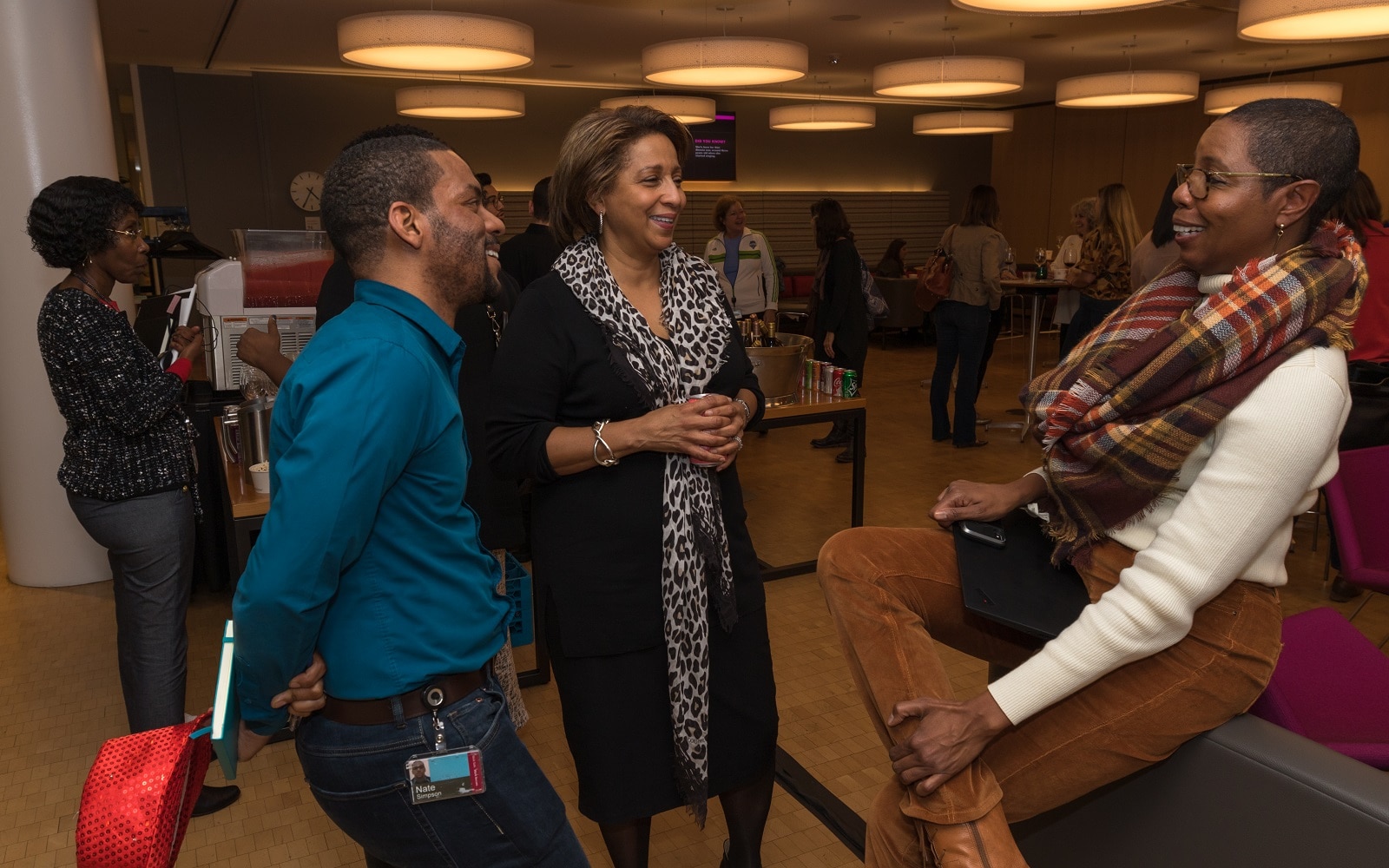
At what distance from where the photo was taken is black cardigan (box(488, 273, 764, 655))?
1.87 metres

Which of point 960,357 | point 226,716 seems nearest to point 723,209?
point 960,357

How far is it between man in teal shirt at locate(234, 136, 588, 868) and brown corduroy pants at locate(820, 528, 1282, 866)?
545 mm

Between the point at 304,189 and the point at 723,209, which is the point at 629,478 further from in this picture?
the point at 304,189

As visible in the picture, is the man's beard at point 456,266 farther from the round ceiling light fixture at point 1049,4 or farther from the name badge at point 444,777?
the round ceiling light fixture at point 1049,4

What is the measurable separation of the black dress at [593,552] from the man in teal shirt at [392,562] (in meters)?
0.43

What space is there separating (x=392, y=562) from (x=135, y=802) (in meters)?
0.39

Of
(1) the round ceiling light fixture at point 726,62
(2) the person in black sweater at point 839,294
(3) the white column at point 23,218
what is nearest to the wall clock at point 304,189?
(1) the round ceiling light fixture at point 726,62

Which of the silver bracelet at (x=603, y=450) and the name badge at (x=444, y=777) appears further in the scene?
the silver bracelet at (x=603, y=450)

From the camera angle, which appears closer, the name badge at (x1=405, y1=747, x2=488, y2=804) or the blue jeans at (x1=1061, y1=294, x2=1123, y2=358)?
the name badge at (x1=405, y1=747, x2=488, y2=804)

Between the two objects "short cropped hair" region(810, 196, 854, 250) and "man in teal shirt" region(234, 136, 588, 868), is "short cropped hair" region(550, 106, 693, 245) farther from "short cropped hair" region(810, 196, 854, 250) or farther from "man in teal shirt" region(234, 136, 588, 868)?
"short cropped hair" region(810, 196, 854, 250)

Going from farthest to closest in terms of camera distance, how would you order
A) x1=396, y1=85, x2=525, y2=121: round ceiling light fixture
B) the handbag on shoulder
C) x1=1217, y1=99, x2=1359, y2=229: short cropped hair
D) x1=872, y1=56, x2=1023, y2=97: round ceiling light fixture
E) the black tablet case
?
x1=396, y1=85, x2=525, y2=121: round ceiling light fixture, x1=872, y1=56, x2=1023, y2=97: round ceiling light fixture, the handbag on shoulder, the black tablet case, x1=1217, y1=99, x2=1359, y2=229: short cropped hair

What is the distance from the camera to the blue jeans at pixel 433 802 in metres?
1.31

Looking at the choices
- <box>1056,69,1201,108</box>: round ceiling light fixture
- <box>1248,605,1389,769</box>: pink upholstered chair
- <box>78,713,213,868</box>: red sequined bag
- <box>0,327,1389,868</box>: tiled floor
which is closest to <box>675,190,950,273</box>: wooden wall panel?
<box>1056,69,1201,108</box>: round ceiling light fixture

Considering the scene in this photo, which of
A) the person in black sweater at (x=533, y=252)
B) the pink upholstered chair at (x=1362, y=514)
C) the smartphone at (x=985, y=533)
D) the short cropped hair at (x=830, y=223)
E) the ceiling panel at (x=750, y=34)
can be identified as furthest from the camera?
the ceiling panel at (x=750, y=34)
